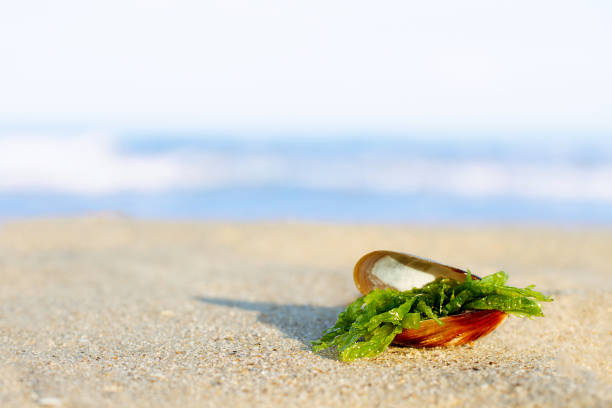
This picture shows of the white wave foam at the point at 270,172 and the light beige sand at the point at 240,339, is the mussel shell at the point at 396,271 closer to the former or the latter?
the light beige sand at the point at 240,339

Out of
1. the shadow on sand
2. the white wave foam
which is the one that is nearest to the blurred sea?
the white wave foam

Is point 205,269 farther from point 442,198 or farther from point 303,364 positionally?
point 442,198

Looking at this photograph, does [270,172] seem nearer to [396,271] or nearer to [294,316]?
[294,316]

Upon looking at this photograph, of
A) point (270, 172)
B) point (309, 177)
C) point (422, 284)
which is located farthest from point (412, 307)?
point (270, 172)

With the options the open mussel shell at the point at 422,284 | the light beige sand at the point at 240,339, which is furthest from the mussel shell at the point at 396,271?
the light beige sand at the point at 240,339

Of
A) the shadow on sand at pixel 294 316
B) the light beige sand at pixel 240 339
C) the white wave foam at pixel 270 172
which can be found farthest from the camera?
the white wave foam at pixel 270 172

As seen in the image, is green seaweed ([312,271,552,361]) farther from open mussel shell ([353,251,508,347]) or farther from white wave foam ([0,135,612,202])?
white wave foam ([0,135,612,202])
